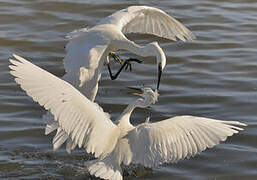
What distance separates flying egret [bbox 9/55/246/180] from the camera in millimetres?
5816

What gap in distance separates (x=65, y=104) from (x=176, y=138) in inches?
39.3

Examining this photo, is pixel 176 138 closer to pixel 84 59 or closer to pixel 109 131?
pixel 109 131

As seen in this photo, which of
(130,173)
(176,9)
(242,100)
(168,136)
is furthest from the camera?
(176,9)

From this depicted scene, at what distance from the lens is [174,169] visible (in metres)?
7.21

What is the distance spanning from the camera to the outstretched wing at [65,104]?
18.9 feet

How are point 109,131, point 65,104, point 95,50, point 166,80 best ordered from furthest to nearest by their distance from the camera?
point 166,80 < point 95,50 < point 109,131 < point 65,104

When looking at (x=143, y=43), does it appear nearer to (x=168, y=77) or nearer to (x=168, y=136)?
(x=168, y=77)

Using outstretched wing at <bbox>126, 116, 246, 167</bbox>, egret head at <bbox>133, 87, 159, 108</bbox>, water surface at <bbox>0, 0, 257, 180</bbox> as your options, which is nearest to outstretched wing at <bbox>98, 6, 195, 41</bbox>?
water surface at <bbox>0, 0, 257, 180</bbox>

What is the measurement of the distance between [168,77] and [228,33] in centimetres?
235

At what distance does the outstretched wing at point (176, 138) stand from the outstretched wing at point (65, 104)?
351mm

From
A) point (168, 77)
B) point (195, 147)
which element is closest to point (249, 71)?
point (168, 77)

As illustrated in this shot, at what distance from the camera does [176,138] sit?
6238mm

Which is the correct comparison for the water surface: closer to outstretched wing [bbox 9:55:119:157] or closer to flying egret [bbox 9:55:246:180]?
flying egret [bbox 9:55:246:180]

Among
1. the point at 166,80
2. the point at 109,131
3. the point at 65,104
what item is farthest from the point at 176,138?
the point at 166,80
